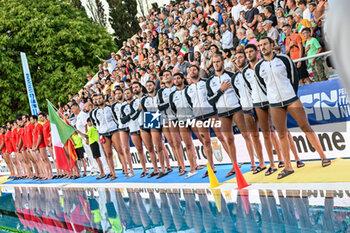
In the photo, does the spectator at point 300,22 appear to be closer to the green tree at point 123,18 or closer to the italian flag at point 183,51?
the italian flag at point 183,51

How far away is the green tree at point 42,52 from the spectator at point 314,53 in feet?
87.4

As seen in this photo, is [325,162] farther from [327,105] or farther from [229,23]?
[229,23]

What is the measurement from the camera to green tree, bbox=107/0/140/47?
46.5 m

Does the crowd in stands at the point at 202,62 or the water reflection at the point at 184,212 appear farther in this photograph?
the crowd in stands at the point at 202,62

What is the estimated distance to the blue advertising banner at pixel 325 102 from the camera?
764cm

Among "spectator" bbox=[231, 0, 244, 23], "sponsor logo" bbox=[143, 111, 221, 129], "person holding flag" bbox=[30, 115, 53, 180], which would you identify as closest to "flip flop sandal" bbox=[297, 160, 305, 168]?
"sponsor logo" bbox=[143, 111, 221, 129]

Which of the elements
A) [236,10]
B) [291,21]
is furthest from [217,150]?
[236,10]

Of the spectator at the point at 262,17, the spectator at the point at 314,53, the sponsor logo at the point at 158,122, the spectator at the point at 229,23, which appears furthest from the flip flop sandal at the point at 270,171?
the spectator at the point at 229,23

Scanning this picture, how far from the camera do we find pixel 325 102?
7.97 metres

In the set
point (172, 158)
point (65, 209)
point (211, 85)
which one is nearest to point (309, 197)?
point (211, 85)

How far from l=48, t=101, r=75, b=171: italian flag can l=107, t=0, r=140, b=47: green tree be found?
105 feet

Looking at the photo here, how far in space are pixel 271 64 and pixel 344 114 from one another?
171 centimetres

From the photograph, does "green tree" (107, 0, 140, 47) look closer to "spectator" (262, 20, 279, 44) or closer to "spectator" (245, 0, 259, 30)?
"spectator" (245, 0, 259, 30)

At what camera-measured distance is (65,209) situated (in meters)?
9.44
